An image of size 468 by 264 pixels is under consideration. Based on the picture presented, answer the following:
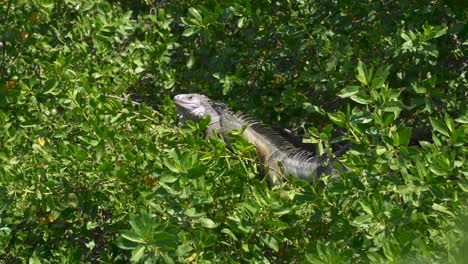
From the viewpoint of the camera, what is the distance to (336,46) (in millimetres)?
5070

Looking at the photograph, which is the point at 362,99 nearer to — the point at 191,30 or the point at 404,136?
the point at 404,136

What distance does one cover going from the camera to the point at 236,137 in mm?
4336

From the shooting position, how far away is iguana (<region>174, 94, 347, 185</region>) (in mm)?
5383

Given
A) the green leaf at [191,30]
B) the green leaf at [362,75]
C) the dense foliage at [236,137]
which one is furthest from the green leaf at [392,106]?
the green leaf at [191,30]

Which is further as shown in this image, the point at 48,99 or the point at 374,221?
the point at 48,99

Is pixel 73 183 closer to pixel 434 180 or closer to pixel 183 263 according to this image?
pixel 183 263

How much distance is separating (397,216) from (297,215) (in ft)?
1.71

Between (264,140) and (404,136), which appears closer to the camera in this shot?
(404,136)

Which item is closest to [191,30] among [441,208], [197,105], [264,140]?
[264,140]

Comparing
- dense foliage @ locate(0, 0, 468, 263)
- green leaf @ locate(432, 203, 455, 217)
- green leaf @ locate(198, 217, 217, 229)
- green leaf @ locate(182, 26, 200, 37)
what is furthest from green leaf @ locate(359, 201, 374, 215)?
green leaf @ locate(182, 26, 200, 37)

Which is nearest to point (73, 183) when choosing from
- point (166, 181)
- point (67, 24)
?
point (166, 181)

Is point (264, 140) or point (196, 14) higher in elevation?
point (196, 14)

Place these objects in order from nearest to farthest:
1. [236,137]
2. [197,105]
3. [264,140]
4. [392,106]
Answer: [392,106]
[236,137]
[264,140]
[197,105]

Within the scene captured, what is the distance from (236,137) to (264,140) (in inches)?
56.9
